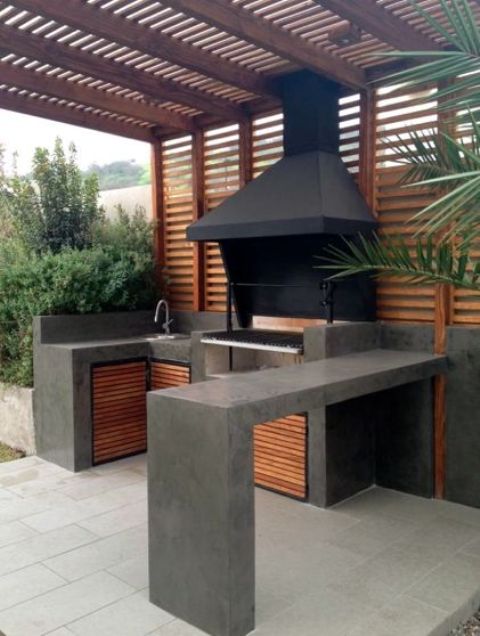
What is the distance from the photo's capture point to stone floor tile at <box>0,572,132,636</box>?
10.8 feet

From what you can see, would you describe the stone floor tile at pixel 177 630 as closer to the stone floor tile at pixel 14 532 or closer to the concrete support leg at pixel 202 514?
the concrete support leg at pixel 202 514

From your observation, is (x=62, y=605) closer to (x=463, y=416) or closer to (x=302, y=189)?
(x=463, y=416)

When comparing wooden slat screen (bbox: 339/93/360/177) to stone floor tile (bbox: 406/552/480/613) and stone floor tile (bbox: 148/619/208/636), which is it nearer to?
stone floor tile (bbox: 406/552/480/613)

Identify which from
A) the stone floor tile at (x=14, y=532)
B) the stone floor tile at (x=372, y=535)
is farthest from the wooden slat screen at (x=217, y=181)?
the stone floor tile at (x=14, y=532)

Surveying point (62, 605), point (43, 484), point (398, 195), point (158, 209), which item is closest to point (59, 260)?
point (158, 209)

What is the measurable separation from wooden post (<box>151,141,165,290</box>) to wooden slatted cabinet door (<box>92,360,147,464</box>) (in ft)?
5.18

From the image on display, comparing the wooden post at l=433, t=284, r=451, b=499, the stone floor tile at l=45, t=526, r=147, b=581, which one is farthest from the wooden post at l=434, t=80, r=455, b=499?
the stone floor tile at l=45, t=526, r=147, b=581

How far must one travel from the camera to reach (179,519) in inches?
131

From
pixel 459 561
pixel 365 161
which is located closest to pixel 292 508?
pixel 459 561

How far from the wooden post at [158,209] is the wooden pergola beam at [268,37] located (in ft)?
10.2

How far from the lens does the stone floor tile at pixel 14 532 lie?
14.6 ft

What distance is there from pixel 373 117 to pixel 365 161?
0.40m

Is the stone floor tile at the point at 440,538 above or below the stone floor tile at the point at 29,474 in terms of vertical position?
below

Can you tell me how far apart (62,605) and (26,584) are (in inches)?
15.7
